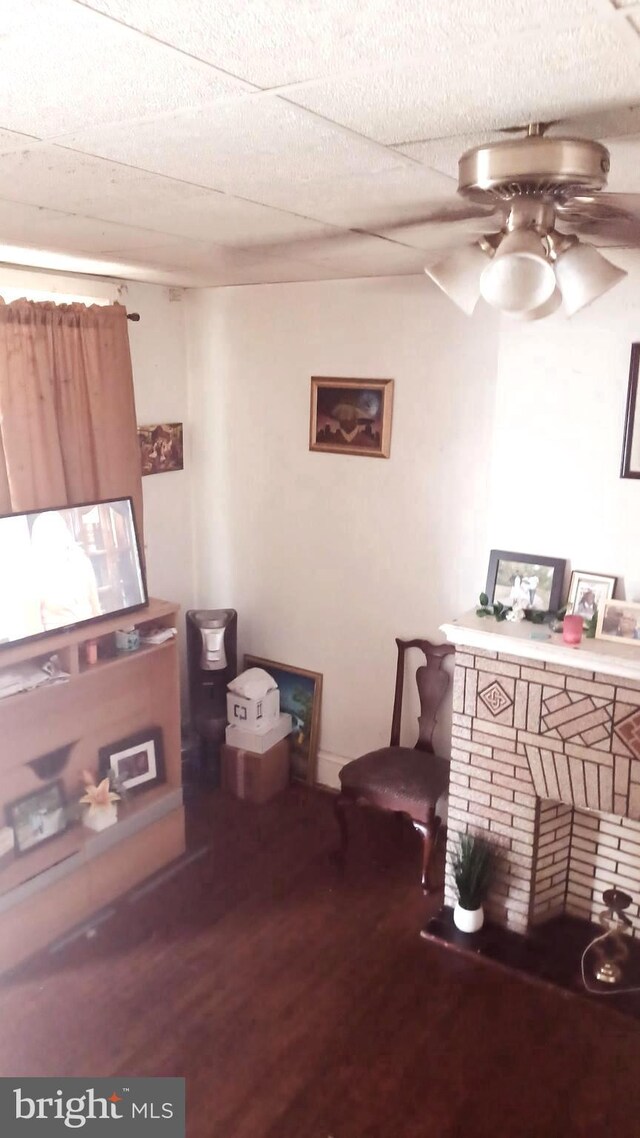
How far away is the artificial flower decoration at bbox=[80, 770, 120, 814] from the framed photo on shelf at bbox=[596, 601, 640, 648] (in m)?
1.93

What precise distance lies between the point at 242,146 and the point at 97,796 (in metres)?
2.44

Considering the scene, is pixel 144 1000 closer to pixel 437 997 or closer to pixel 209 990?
pixel 209 990

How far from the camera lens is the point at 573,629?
2.62m

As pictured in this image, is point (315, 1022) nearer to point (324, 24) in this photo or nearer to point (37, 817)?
point (37, 817)

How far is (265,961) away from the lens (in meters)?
2.87

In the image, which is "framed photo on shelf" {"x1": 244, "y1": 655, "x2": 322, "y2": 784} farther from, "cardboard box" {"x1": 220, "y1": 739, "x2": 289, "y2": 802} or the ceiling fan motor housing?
the ceiling fan motor housing

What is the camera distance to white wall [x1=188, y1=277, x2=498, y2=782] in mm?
3354

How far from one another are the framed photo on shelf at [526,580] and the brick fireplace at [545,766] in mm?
105

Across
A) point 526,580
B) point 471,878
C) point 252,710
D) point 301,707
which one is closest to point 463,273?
point 526,580

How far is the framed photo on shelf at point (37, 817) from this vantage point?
9.66ft

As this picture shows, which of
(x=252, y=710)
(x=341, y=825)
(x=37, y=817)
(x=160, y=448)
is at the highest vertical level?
(x=160, y=448)

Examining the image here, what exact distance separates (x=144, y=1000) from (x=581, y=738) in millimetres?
1683

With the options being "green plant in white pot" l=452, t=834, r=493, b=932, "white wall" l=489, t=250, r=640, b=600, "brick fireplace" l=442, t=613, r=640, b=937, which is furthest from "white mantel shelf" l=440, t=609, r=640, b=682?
"green plant in white pot" l=452, t=834, r=493, b=932

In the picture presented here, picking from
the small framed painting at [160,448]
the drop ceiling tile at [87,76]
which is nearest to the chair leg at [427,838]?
the small framed painting at [160,448]
